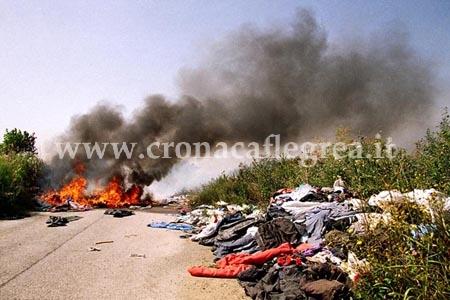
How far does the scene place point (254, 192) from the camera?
1088cm

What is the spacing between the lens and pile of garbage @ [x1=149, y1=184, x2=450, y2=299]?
3545 millimetres

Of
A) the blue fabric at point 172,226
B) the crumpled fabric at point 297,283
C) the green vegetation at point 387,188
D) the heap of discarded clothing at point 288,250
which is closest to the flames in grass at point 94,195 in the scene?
the green vegetation at point 387,188

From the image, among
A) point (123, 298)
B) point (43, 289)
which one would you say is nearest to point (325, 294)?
point (123, 298)

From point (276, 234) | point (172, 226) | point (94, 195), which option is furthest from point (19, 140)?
point (276, 234)

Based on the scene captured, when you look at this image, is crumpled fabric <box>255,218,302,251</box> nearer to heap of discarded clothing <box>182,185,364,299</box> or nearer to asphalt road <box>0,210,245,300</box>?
heap of discarded clothing <box>182,185,364,299</box>

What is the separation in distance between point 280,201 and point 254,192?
12.4ft

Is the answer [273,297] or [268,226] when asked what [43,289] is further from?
[268,226]

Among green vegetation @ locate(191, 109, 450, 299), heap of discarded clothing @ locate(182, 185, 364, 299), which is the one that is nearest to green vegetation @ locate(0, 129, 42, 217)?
green vegetation @ locate(191, 109, 450, 299)

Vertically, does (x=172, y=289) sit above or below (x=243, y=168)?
below

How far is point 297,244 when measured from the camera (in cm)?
547

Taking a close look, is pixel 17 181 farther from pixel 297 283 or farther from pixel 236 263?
pixel 297 283

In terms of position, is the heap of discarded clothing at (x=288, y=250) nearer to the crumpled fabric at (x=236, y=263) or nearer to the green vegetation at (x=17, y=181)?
the crumpled fabric at (x=236, y=263)

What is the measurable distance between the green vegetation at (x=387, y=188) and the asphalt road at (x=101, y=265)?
176 cm

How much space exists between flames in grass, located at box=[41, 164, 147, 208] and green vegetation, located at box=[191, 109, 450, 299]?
4277mm
